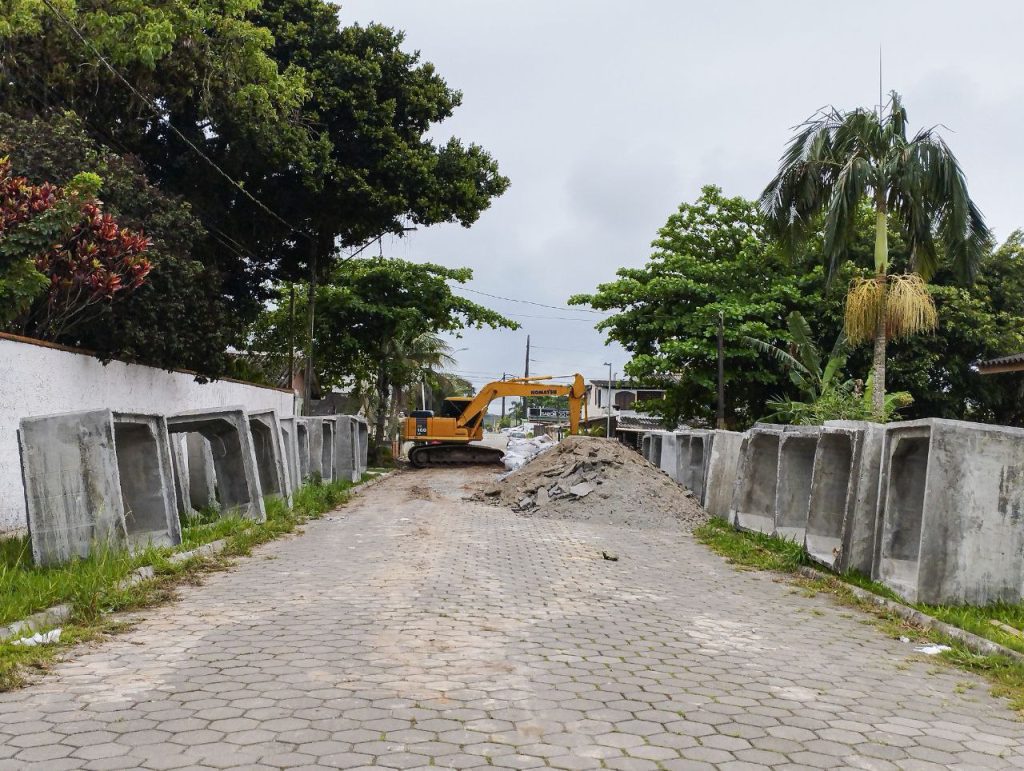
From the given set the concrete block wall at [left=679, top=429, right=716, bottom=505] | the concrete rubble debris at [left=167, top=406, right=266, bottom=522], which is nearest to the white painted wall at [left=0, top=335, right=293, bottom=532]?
the concrete rubble debris at [left=167, top=406, right=266, bottom=522]

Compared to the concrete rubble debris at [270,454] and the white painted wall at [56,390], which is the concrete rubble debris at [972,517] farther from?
the concrete rubble debris at [270,454]

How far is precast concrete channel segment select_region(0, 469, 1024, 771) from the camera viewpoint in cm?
386

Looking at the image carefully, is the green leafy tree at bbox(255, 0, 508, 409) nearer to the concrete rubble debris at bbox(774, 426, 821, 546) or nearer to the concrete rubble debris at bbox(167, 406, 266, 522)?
the concrete rubble debris at bbox(167, 406, 266, 522)

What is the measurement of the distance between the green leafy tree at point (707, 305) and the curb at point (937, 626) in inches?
840

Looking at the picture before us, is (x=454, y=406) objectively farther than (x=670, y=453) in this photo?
Yes

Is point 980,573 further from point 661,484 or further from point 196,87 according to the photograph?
point 196,87

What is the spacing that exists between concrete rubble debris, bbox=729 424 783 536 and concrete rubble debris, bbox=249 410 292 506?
6981 millimetres

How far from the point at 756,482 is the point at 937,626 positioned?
7115 mm

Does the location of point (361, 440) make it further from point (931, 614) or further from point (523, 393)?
point (931, 614)

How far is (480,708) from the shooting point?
4.39 m

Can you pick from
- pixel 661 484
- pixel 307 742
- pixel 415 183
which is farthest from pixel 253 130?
pixel 307 742

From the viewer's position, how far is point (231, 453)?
12.7 m

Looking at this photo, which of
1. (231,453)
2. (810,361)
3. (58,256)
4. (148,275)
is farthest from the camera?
(810,361)

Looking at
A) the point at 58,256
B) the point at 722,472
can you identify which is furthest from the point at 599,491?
the point at 58,256
